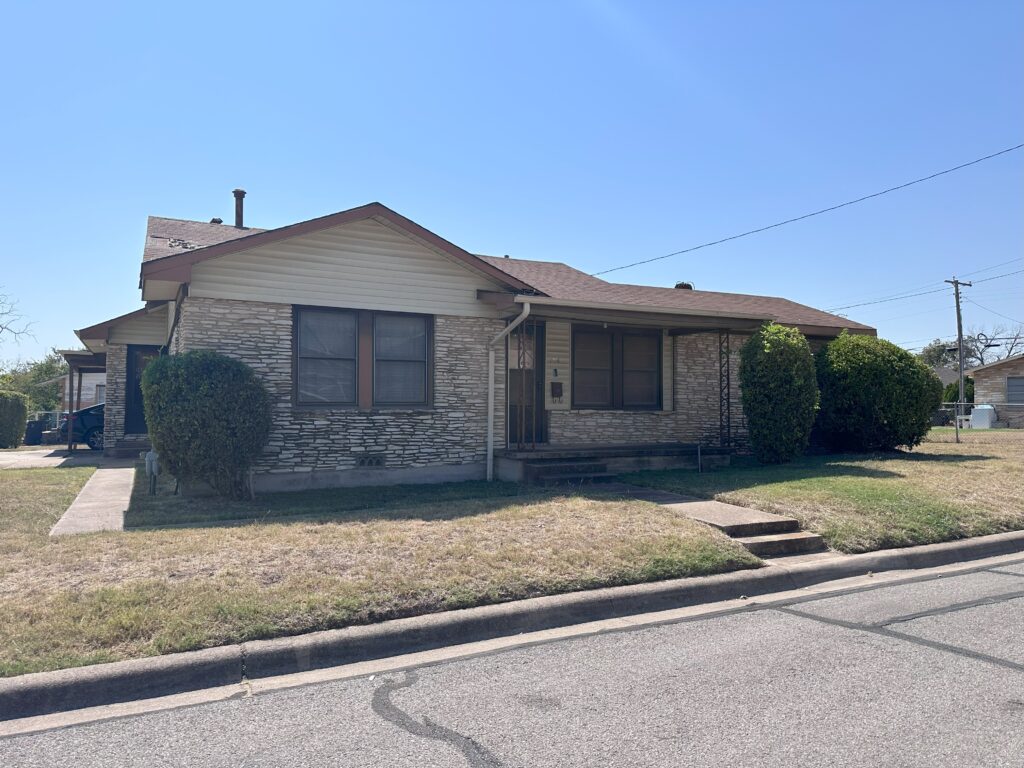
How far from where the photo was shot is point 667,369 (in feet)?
47.6

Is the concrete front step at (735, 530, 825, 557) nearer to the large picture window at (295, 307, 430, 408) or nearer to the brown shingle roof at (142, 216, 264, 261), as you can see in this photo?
the large picture window at (295, 307, 430, 408)

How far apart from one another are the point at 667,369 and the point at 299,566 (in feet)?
31.7

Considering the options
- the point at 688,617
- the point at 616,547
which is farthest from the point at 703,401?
the point at 688,617

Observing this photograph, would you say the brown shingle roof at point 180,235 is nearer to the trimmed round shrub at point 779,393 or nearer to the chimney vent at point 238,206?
the chimney vent at point 238,206

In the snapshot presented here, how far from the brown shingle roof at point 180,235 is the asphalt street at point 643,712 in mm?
Answer: 8435

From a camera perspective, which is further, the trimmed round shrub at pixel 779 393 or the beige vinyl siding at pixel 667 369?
the beige vinyl siding at pixel 667 369

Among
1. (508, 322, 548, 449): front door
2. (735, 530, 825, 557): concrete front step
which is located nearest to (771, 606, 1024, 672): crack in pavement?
(735, 530, 825, 557): concrete front step

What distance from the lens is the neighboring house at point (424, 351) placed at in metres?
10.9

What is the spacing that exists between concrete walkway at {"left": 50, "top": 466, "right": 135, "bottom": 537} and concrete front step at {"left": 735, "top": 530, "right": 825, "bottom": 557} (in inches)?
254

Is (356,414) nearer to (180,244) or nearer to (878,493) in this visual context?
(180,244)

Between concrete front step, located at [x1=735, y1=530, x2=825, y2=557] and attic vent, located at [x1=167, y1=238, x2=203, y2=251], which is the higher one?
attic vent, located at [x1=167, y1=238, x2=203, y2=251]

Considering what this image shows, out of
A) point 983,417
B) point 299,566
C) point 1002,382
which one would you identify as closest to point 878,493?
point 299,566

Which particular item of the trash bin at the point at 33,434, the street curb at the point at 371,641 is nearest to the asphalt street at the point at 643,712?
the street curb at the point at 371,641

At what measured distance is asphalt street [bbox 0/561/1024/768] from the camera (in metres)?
3.56
